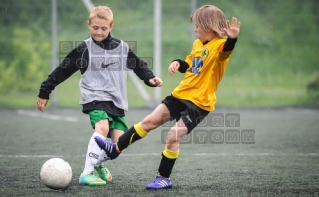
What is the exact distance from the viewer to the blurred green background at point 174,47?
1316 cm

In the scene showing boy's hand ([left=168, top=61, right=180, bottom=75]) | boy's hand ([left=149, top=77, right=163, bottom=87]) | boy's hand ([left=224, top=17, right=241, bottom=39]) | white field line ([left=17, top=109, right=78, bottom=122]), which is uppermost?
boy's hand ([left=224, top=17, right=241, bottom=39])

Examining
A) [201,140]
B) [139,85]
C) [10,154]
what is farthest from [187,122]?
[139,85]

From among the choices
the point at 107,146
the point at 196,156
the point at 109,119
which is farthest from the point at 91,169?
the point at 196,156

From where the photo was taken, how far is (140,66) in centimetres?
506

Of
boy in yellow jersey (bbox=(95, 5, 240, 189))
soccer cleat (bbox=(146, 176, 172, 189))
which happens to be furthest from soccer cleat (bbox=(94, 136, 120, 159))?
soccer cleat (bbox=(146, 176, 172, 189))

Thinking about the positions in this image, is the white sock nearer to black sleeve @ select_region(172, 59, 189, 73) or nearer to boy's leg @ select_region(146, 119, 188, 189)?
boy's leg @ select_region(146, 119, 188, 189)

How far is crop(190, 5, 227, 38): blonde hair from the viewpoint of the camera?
4.62 meters

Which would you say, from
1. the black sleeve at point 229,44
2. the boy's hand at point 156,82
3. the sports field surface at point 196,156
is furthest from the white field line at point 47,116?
the black sleeve at point 229,44

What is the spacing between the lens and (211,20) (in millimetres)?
4637

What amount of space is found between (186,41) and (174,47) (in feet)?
1.58

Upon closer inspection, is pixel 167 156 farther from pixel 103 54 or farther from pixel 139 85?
pixel 139 85

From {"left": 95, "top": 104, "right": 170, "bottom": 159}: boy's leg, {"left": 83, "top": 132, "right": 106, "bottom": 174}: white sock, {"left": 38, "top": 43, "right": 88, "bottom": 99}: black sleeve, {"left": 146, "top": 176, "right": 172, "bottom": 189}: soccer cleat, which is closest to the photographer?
{"left": 146, "top": 176, "right": 172, "bottom": 189}: soccer cleat

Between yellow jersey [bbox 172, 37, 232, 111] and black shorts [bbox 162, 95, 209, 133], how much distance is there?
32 mm

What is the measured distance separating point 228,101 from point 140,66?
847 cm
